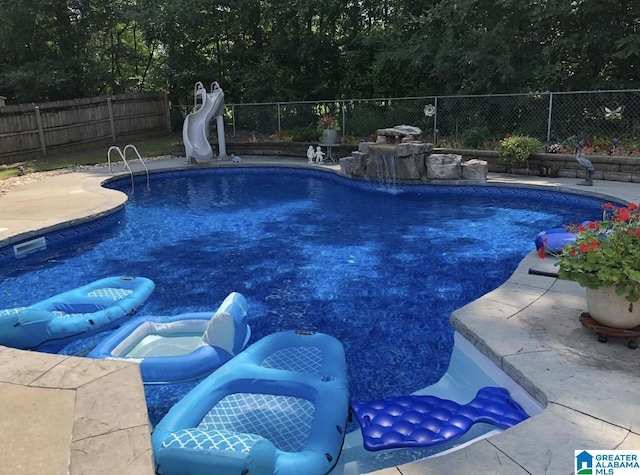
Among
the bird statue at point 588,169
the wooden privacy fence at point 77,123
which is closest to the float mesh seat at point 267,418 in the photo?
the bird statue at point 588,169

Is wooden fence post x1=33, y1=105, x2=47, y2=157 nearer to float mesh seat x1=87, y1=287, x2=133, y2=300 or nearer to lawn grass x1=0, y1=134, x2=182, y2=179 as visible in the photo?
lawn grass x1=0, y1=134, x2=182, y2=179

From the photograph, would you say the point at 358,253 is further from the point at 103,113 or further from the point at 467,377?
the point at 103,113

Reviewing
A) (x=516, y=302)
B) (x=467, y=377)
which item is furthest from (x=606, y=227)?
(x=467, y=377)

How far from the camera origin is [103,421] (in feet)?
9.44

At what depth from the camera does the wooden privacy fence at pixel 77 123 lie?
15031 millimetres

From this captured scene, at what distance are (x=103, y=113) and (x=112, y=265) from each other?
41.1ft

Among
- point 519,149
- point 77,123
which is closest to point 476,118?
point 519,149

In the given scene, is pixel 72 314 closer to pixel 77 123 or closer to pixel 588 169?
pixel 588 169

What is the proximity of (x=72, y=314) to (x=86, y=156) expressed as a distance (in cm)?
1218

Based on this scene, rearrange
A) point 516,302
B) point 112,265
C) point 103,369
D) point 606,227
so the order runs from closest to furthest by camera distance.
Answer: point 103,369, point 606,227, point 516,302, point 112,265

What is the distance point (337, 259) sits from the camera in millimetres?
7109

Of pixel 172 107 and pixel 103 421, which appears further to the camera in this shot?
pixel 172 107

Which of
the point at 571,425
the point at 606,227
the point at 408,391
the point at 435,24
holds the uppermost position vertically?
the point at 435,24
